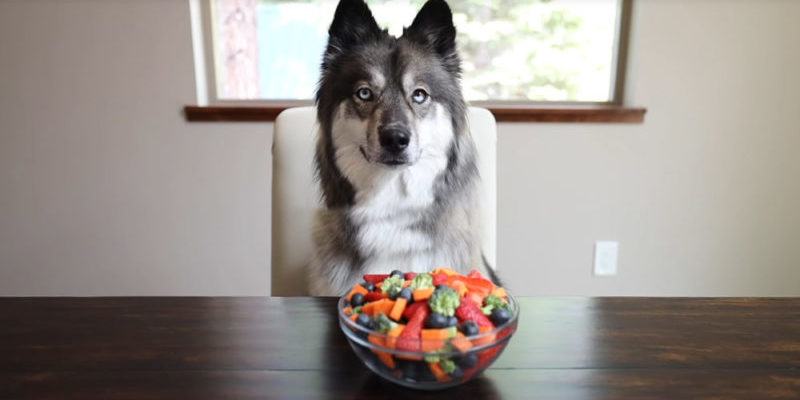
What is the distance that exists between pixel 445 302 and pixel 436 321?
3cm

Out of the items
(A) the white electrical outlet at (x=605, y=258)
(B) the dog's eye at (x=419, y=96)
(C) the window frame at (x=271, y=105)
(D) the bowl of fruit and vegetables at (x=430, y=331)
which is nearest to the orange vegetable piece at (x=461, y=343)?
(D) the bowl of fruit and vegetables at (x=430, y=331)

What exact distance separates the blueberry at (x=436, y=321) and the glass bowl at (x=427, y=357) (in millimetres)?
19

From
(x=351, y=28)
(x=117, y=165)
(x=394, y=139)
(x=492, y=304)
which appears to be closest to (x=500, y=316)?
(x=492, y=304)

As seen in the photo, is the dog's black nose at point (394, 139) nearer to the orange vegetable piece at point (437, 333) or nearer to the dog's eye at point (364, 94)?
the dog's eye at point (364, 94)

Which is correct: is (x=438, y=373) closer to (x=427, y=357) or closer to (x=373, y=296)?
(x=427, y=357)

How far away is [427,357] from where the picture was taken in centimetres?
58

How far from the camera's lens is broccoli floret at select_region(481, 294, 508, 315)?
2.09ft

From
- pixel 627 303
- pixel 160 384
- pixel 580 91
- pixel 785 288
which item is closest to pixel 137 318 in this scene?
pixel 160 384

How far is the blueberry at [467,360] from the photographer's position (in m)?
0.58

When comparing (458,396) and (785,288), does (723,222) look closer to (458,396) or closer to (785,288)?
(785,288)

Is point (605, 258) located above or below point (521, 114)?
below

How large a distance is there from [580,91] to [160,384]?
5.72 feet

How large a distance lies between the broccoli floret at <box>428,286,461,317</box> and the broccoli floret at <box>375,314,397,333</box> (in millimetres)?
49

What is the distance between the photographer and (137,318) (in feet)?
2.72
